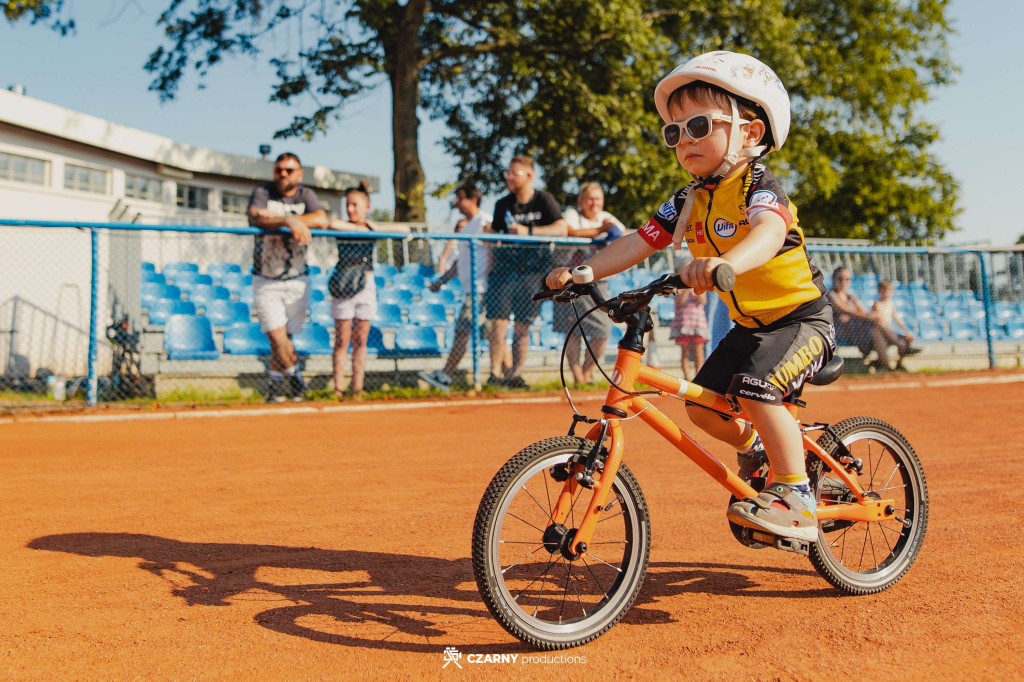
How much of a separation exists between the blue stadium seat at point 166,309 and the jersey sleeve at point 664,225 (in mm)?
7874

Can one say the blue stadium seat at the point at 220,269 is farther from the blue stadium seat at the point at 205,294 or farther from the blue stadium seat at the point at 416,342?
the blue stadium seat at the point at 416,342

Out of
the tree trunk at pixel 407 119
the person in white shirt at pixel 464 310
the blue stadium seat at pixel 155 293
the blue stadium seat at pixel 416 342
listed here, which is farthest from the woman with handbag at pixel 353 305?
the tree trunk at pixel 407 119

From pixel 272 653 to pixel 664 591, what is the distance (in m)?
1.57

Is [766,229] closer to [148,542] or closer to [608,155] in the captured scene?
[148,542]

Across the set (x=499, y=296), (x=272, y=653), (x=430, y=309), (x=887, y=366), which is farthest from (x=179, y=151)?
(x=272, y=653)

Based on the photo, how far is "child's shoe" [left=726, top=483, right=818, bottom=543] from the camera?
2.93 m

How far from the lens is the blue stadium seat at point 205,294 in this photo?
10805 mm

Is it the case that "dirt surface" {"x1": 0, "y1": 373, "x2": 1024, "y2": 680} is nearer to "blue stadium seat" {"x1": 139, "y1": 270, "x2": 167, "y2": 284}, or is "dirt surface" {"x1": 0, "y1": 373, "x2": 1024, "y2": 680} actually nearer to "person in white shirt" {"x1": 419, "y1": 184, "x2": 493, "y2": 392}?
"person in white shirt" {"x1": 419, "y1": 184, "x2": 493, "y2": 392}

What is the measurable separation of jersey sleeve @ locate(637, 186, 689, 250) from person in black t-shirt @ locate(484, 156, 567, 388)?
6.22 meters

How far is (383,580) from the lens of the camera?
11.5ft

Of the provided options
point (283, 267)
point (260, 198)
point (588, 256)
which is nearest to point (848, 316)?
point (588, 256)

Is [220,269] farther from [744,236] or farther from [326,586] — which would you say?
[744,236]

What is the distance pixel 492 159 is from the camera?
23734 mm

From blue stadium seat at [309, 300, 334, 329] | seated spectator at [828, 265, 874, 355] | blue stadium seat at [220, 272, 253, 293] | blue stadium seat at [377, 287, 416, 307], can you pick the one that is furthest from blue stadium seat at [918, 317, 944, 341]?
blue stadium seat at [220, 272, 253, 293]
